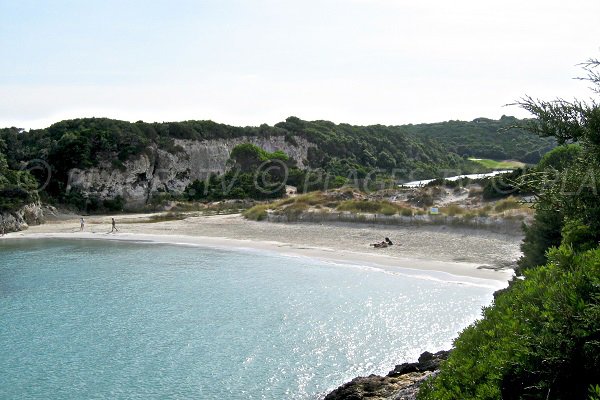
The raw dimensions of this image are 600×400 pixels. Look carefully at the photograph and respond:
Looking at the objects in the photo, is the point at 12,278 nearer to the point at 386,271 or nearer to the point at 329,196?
the point at 386,271

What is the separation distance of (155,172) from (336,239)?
30646 mm

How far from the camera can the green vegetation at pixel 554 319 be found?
3652 millimetres

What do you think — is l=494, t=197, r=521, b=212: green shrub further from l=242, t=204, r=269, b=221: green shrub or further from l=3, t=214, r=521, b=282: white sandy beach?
l=242, t=204, r=269, b=221: green shrub

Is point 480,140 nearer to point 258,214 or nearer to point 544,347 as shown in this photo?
point 258,214

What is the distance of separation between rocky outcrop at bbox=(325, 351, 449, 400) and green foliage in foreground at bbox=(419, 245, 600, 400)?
290 centimetres

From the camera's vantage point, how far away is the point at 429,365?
9.09 metres

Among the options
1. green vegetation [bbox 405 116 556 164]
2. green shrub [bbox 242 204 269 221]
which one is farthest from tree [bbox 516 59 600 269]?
green vegetation [bbox 405 116 556 164]

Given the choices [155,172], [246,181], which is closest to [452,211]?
[246,181]

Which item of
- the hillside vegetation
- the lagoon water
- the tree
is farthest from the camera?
the hillside vegetation

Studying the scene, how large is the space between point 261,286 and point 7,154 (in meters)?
41.1

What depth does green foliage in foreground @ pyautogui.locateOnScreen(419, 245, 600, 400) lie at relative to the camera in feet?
11.9

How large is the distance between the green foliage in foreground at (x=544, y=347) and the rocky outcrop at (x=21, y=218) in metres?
37.7

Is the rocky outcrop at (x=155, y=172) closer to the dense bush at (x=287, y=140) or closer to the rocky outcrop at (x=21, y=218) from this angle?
the dense bush at (x=287, y=140)

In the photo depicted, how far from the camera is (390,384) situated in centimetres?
845
